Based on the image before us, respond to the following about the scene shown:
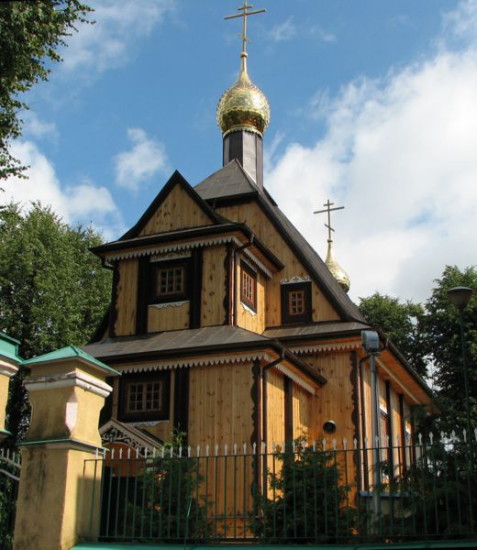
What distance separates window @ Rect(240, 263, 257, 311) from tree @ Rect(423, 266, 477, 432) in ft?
44.2

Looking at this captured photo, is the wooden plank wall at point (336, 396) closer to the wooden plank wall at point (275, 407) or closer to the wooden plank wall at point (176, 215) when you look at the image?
the wooden plank wall at point (275, 407)

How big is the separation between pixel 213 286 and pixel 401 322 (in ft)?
67.1

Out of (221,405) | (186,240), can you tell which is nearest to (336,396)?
(221,405)

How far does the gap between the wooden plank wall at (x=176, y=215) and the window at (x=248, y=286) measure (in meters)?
1.57

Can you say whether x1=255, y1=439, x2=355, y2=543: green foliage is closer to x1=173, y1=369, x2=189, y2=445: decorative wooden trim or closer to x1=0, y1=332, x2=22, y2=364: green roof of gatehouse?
x1=0, y1=332, x2=22, y2=364: green roof of gatehouse

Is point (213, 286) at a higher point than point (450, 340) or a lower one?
lower

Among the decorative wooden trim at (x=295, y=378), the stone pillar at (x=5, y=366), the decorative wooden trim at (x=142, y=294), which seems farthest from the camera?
the decorative wooden trim at (x=142, y=294)

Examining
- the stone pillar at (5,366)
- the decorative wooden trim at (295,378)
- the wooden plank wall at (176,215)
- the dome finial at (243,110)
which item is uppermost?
the dome finial at (243,110)

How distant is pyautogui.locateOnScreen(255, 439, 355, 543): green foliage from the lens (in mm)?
7816

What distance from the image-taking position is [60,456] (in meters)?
8.38

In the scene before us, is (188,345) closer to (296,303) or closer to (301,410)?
(301,410)

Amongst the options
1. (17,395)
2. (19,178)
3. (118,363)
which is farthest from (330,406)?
(17,395)

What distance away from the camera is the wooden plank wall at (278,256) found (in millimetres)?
19078

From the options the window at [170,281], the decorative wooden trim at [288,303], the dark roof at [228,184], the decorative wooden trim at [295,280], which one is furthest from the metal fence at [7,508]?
the dark roof at [228,184]
